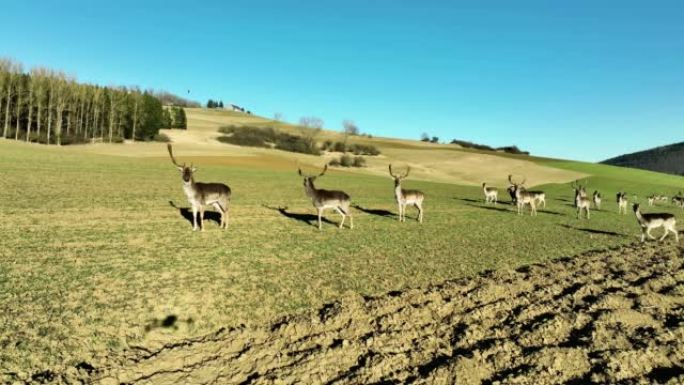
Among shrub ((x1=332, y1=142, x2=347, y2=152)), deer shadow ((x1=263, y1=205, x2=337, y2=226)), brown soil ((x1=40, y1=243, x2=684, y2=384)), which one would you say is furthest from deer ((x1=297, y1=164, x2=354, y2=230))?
shrub ((x1=332, y1=142, x2=347, y2=152))

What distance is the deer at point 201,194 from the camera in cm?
1833

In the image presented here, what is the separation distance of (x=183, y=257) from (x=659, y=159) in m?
172

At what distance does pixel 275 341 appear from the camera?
8625 mm

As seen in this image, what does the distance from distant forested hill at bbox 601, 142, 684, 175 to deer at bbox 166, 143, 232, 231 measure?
147509 millimetres

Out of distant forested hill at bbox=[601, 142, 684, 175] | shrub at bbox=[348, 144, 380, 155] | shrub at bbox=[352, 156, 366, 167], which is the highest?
distant forested hill at bbox=[601, 142, 684, 175]

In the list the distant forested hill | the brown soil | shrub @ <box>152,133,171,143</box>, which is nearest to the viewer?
the brown soil

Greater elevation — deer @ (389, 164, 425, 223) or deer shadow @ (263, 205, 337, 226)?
deer @ (389, 164, 425, 223)

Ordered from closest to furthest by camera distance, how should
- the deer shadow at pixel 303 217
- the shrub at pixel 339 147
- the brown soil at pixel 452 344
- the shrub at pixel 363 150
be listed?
the brown soil at pixel 452 344 < the deer shadow at pixel 303 217 < the shrub at pixel 363 150 < the shrub at pixel 339 147

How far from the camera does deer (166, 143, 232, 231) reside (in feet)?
60.1

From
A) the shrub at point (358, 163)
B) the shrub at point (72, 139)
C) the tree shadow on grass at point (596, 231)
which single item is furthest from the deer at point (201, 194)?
the shrub at point (72, 139)

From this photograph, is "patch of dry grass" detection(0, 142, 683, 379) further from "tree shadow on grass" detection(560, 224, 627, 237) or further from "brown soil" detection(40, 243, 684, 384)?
"brown soil" detection(40, 243, 684, 384)

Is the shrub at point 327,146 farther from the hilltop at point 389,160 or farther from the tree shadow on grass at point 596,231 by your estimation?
the tree shadow on grass at point 596,231

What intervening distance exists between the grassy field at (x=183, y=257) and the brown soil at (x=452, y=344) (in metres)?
1.01

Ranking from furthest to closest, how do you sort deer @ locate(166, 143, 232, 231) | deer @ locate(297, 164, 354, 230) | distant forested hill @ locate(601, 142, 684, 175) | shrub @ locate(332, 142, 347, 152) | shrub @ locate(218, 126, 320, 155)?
distant forested hill @ locate(601, 142, 684, 175) → shrub @ locate(332, 142, 347, 152) → shrub @ locate(218, 126, 320, 155) → deer @ locate(297, 164, 354, 230) → deer @ locate(166, 143, 232, 231)
